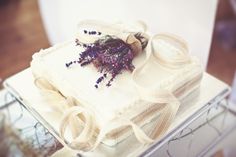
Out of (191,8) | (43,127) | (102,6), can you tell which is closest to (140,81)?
(43,127)

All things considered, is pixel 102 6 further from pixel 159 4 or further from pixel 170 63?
pixel 170 63

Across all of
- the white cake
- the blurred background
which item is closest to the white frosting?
the white cake

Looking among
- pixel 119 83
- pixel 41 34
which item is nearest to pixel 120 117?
pixel 119 83

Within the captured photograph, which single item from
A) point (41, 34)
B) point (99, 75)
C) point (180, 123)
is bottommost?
A: point (41, 34)

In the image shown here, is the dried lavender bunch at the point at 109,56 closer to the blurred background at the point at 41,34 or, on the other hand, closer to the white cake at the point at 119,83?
the white cake at the point at 119,83

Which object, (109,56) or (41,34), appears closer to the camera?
(109,56)

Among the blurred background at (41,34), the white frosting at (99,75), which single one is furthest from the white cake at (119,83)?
the blurred background at (41,34)

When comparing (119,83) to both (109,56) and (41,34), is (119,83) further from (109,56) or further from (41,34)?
(41,34)
